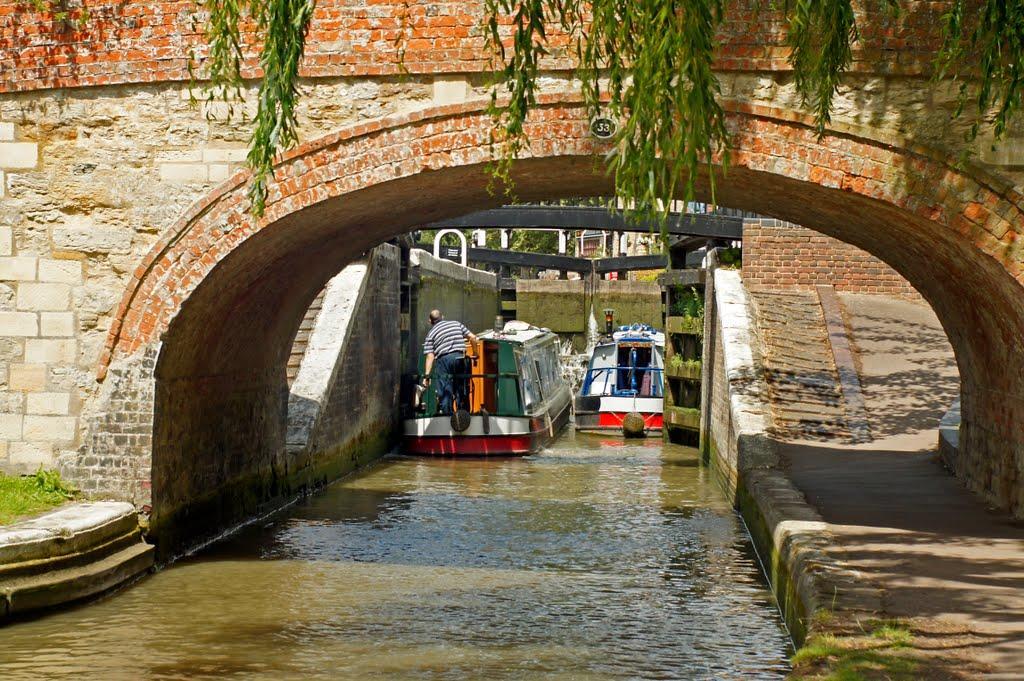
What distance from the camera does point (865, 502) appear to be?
32.1ft

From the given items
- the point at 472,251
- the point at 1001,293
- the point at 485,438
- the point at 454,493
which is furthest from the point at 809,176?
the point at 472,251

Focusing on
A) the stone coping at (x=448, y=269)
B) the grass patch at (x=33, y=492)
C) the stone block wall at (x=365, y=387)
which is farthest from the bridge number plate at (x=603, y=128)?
the stone coping at (x=448, y=269)

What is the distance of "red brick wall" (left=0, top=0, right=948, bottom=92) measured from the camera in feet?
27.6

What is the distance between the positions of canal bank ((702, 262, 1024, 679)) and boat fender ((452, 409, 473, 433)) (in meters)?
3.29

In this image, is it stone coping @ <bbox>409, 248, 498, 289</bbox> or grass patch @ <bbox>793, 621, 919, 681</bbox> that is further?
stone coping @ <bbox>409, 248, 498, 289</bbox>

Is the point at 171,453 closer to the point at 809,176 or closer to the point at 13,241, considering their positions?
the point at 13,241

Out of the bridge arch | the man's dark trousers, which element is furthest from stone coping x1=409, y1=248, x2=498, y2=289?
the bridge arch

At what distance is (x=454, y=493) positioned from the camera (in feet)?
46.8

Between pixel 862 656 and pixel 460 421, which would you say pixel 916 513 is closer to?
pixel 862 656

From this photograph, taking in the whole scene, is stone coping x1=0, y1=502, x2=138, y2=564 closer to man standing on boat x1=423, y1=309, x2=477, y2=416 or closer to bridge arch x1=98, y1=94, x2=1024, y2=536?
bridge arch x1=98, y1=94, x2=1024, y2=536

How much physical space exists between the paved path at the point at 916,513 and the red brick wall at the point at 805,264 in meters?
1.38

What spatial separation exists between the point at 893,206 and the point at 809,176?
571 mm

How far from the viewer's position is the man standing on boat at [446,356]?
1770 cm

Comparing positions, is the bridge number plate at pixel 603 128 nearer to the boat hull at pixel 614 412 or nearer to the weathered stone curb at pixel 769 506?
the weathered stone curb at pixel 769 506
